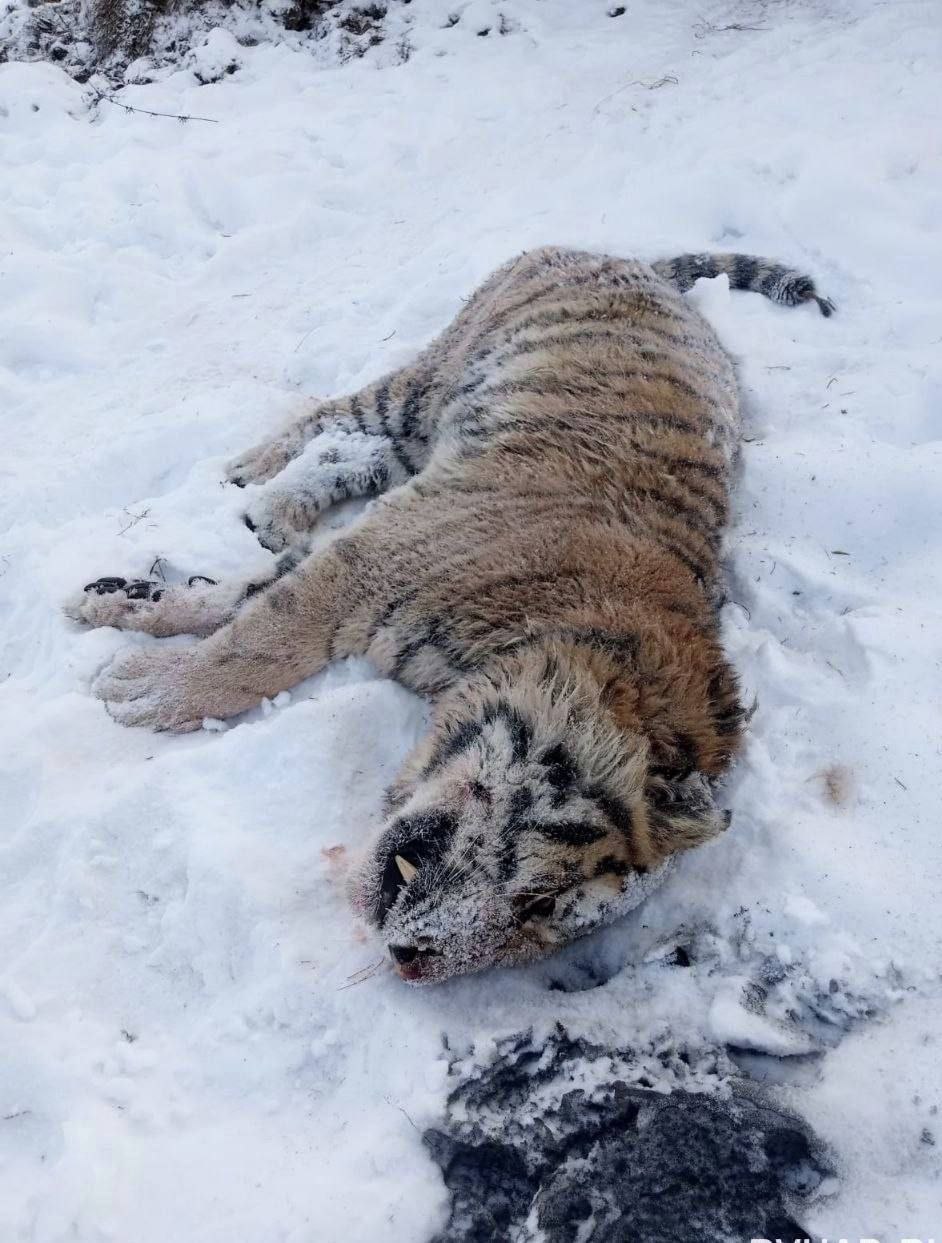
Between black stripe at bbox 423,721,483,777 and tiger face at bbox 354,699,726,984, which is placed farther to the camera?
black stripe at bbox 423,721,483,777

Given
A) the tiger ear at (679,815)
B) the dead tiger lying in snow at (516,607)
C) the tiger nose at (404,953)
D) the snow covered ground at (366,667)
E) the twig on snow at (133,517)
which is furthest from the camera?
the twig on snow at (133,517)

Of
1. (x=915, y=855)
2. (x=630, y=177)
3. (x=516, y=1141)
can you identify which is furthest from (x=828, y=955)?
(x=630, y=177)

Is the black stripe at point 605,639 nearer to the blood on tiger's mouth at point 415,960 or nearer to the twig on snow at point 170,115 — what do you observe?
the blood on tiger's mouth at point 415,960

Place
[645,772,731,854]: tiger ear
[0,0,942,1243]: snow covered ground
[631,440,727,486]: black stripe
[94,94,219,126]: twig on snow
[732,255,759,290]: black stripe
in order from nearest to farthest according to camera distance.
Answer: [0,0,942,1243]: snow covered ground < [645,772,731,854]: tiger ear < [631,440,727,486]: black stripe < [732,255,759,290]: black stripe < [94,94,219,126]: twig on snow

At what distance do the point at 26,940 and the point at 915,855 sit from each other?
2360mm

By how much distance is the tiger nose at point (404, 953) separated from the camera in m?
2.13

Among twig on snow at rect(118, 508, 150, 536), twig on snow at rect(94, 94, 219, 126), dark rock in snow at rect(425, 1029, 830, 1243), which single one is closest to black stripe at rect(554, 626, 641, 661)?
dark rock in snow at rect(425, 1029, 830, 1243)

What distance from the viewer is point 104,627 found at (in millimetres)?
3363

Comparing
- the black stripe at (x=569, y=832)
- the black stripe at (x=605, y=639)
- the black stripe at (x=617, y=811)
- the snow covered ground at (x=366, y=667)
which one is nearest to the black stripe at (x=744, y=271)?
the snow covered ground at (x=366, y=667)

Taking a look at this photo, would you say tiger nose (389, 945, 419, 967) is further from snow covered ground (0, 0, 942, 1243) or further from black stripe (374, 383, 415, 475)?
black stripe (374, 383, 415, 475)

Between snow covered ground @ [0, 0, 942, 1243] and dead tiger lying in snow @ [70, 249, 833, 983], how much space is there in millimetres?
184

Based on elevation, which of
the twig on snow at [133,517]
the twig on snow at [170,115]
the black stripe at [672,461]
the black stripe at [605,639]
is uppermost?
the twig on snow at [170,115]

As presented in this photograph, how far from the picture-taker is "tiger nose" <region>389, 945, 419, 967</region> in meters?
2.13

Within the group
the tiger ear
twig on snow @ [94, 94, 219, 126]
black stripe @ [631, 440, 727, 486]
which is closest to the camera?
the tiger ear
